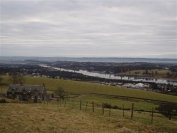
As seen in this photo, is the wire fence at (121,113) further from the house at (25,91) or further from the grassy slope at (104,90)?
the grassy slope at (104,90)

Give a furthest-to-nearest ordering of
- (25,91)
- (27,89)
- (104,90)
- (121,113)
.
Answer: (104,90) < (27,89) < (25,91) < (121,113)

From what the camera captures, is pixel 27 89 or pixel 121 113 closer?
pixel 121 113

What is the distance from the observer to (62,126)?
1728 centimetres

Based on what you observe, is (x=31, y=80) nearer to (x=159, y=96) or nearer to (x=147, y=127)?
(x=159, y=96)

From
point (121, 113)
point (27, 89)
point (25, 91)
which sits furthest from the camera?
point (27, 89)

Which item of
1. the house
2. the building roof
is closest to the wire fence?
the house

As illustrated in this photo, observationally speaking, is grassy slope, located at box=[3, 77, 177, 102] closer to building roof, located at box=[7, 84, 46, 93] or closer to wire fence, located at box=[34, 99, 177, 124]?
building roof, located at box=[7, 84, 46, 93]

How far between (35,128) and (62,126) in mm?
2642

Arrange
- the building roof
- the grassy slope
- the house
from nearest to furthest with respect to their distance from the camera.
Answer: the house
the building roof
the grassy slope

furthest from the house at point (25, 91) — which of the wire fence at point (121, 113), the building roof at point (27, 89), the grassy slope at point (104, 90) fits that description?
the wire fence at point (121, 113)

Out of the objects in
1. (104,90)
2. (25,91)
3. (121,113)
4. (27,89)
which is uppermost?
(121,113)

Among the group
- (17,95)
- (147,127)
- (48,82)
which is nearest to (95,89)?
(48,82)

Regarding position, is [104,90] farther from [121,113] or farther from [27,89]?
[121,113]

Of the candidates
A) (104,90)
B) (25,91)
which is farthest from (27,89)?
(104,90)
